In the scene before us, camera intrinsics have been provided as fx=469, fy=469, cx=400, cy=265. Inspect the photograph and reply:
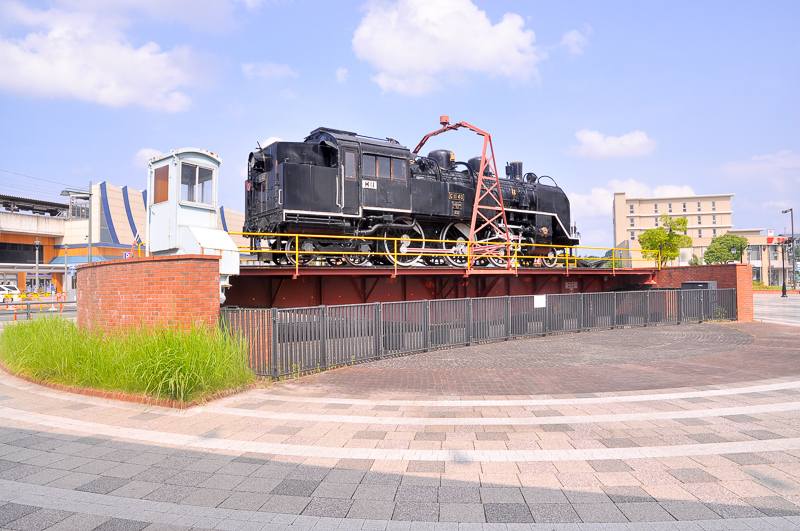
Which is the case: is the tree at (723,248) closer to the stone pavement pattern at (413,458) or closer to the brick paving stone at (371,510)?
the stone pavement pattern at (413,458)

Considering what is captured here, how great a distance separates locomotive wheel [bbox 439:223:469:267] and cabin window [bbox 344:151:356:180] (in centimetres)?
416

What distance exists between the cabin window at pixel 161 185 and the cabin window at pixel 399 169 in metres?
6.51

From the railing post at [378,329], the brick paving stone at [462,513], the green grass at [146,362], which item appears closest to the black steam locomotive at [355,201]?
the railing post at [378,329]

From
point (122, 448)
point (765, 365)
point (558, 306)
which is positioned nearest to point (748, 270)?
point (558, 306)

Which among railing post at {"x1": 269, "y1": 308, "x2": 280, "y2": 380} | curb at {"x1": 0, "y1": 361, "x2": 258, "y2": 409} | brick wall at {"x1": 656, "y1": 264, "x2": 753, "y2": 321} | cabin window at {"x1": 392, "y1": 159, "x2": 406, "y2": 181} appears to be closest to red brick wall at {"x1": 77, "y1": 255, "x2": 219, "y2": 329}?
railing post at {"x1": 269, "y1": 308, "x2": 280, "y2": 380}

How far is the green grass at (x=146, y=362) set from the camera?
23.3ft

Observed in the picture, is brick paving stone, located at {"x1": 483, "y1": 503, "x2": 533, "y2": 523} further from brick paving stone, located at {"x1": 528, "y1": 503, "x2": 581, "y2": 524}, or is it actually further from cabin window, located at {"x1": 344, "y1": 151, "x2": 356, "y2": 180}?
cabin window, located at {"x1": 344, "y1": 151, "x2": 356, "y2": 180}

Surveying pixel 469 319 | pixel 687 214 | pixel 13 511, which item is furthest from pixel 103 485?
pixel 687 214

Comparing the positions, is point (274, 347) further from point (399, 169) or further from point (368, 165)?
point (399, 169)

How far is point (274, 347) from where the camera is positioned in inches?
341

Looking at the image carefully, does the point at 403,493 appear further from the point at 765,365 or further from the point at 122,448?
the point at 765,365

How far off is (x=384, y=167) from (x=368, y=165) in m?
0.56

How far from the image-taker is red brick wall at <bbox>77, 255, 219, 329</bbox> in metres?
8.10

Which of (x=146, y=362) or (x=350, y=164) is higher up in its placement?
(x=350, y=164)
